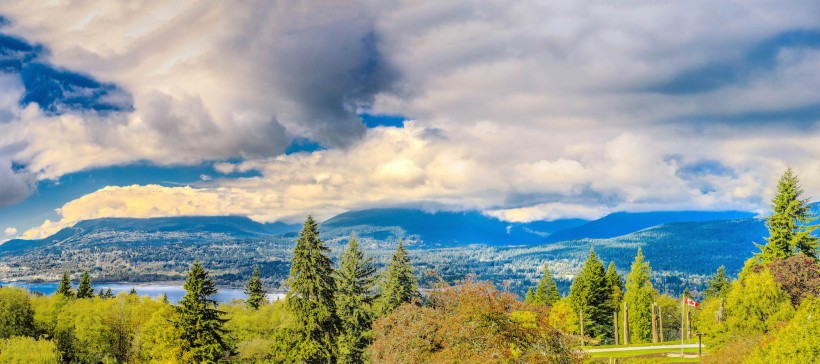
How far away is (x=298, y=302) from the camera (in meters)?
43.0

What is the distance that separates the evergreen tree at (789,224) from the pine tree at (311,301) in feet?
129

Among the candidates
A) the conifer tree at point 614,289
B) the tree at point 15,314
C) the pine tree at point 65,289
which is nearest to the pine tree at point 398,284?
the conifer tree at point 614,289

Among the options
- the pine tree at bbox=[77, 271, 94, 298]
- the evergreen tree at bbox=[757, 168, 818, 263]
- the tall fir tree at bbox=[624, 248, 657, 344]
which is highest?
the evergreen tree at bbox=[757, 168, 818, 263]

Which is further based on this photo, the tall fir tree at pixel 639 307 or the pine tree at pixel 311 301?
the tall fir tree at pixel 639 307

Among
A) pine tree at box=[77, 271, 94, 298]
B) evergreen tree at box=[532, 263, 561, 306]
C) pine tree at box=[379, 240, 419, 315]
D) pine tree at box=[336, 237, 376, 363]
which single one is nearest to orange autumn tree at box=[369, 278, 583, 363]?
pine tree at box=[336, 237, 376, 363]

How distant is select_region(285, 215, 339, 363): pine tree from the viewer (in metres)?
42.7

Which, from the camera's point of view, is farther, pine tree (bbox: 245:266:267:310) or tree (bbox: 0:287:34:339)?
pine tree (bbox: 245:266:267:310)

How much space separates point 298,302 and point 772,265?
121ft

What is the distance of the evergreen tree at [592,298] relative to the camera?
261 feet

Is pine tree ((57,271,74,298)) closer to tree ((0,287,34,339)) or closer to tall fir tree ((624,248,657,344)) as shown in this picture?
tree ((0,287,34,339))

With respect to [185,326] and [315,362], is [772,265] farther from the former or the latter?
[185,326]

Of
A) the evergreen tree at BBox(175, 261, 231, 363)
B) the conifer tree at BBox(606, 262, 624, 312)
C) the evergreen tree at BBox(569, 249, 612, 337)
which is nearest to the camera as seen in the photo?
the evergreen tree at BBox(175, 261, 231, 363)

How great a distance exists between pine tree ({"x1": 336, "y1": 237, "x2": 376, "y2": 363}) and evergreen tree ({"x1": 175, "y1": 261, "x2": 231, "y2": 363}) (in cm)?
1164

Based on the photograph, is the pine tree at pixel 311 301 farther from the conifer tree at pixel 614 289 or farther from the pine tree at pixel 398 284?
the conifer tree at pixel 614 289
